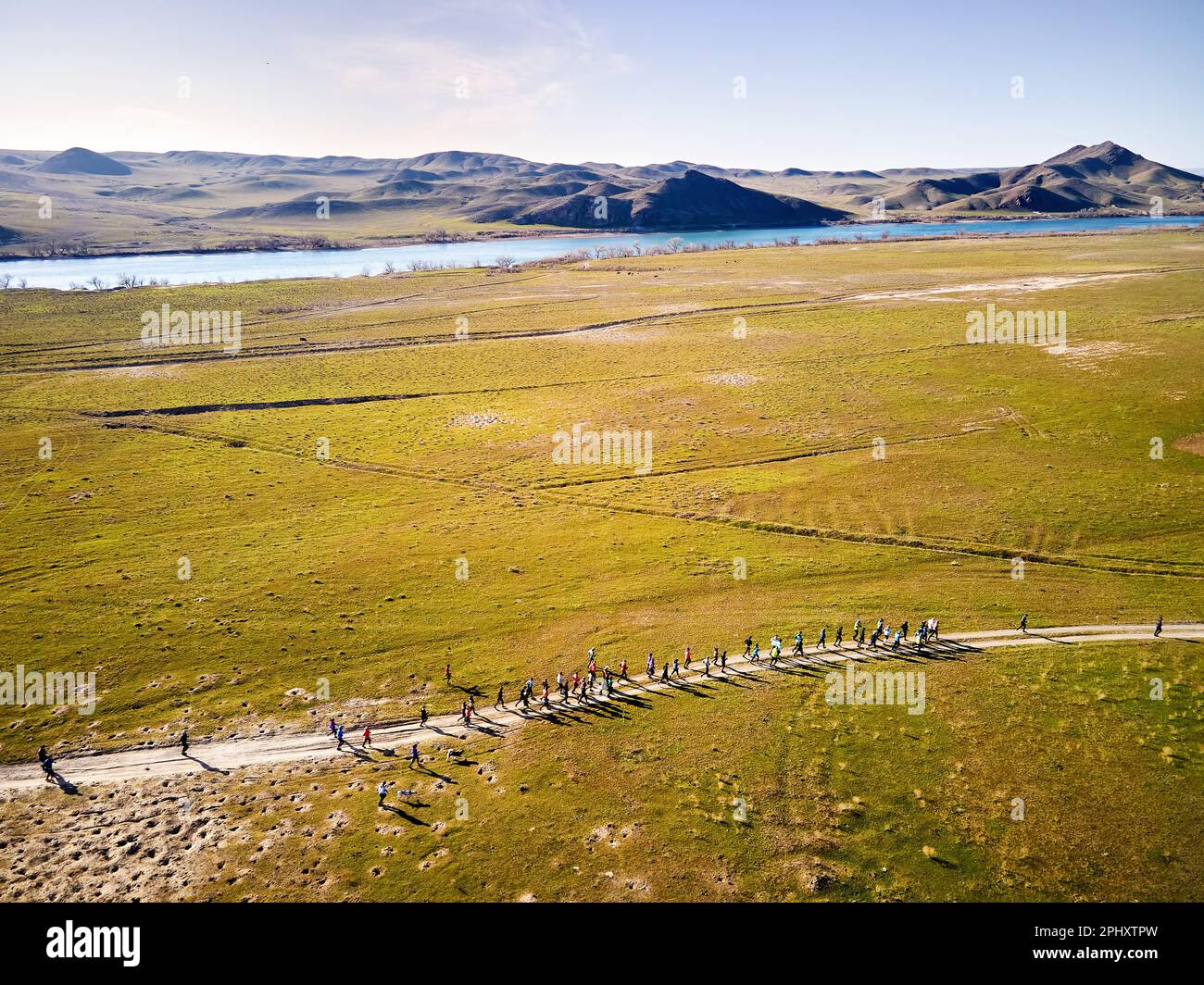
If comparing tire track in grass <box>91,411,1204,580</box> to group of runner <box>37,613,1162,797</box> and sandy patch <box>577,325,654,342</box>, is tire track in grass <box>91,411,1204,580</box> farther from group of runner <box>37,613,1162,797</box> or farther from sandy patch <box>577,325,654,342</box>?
sandy patch <box>577,325,654,342</box>

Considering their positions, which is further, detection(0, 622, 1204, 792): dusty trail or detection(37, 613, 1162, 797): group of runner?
detection(37, 613, 1162, 797): group of runner

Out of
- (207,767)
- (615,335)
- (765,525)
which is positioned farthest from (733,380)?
(207,767)

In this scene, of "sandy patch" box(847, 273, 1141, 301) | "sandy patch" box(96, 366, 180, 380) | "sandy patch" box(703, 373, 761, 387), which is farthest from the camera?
"sandy patch" box(847, 273, 1141, 301)

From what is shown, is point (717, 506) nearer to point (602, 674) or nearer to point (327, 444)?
point (602, 674)

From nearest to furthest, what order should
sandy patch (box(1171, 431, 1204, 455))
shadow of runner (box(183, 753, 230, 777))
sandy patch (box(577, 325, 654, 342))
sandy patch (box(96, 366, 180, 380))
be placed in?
shadow of runner (box(183, 753, 230, 777)), sandy patch (box(1171, 431, 1204, 455)), sandy patch (box(96, 366, 180, 380)), sandy patch (box(577, 325, 654, 342))

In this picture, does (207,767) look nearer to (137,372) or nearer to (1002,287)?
(137,372)

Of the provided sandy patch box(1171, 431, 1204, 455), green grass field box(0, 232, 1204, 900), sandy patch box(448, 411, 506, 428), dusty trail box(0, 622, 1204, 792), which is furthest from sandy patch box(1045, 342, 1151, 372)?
sandy patch box(448, 411, 506, 428)

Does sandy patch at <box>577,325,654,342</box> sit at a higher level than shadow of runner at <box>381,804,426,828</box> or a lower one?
higher
